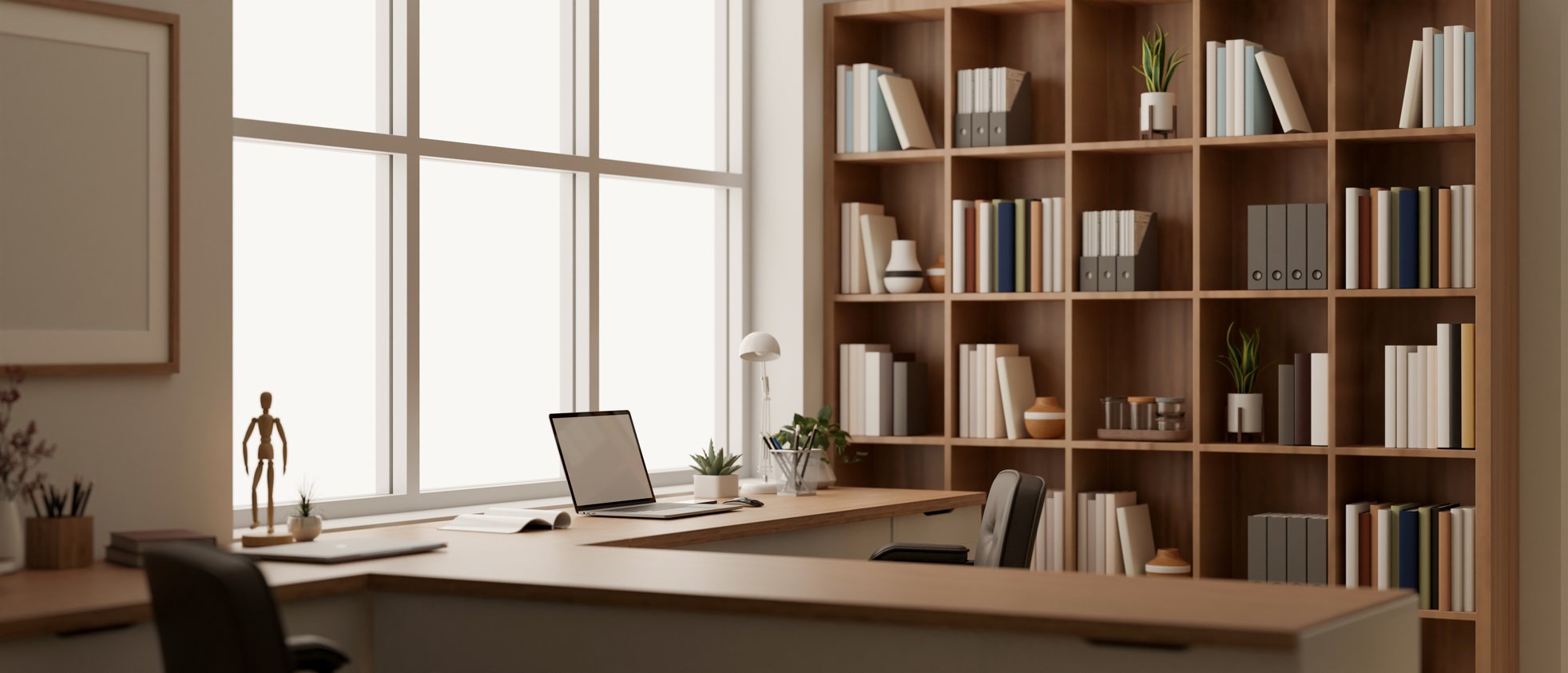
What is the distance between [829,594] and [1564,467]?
3.06 metres

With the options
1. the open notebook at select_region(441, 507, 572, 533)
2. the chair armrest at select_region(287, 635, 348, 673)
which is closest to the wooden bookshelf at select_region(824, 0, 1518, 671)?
the open notebook at select_region(441, 507, 572, 533)

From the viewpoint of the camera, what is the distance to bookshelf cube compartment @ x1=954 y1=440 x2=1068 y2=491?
5.59 m

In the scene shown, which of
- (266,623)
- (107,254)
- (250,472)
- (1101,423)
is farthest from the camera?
(1101,423)

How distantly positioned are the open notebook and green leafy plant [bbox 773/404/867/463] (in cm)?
111

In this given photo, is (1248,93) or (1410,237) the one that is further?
(1248,93)

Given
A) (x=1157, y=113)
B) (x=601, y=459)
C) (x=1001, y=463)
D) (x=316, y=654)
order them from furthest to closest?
(x=1001, y=463) < (x=1157, y=113) < (x=601, y=459) < (x=316, y=654)

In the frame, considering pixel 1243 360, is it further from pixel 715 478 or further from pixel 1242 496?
pixel 715 478

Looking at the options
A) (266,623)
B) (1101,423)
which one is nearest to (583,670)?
(266,623)

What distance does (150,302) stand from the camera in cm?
355

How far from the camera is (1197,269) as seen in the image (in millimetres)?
5094

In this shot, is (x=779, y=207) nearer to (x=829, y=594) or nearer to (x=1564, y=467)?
(x=1564, y=467)

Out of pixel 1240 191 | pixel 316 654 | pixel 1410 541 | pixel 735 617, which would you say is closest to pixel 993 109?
pixel 1240 191

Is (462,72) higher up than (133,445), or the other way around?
(462,72)

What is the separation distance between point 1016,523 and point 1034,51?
222 cm
